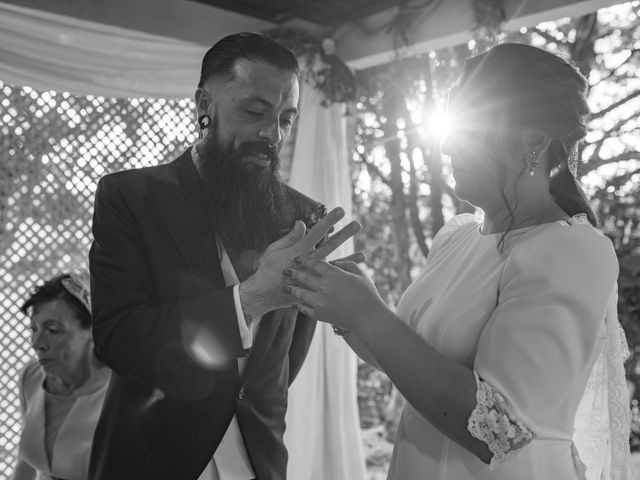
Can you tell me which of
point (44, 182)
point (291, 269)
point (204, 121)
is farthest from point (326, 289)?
point (44, 182)

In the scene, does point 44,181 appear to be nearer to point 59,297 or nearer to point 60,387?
point 59,297

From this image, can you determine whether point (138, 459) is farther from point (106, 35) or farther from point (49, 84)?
point (106, 35)

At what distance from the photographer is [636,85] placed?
636 cm

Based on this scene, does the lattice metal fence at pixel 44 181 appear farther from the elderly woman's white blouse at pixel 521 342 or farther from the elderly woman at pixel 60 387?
the elderly woman's white blouse at pixel 521 342

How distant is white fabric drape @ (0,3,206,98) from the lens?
3934 mm

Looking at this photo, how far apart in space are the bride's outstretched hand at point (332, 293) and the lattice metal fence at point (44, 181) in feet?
9.32

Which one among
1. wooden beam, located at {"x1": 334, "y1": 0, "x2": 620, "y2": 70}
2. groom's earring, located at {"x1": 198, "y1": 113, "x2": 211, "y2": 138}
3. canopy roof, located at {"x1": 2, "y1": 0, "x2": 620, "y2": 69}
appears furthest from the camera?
canopy roof, located at {"x1": 2, "y1": 0, "x2": 620, "y2": 69}

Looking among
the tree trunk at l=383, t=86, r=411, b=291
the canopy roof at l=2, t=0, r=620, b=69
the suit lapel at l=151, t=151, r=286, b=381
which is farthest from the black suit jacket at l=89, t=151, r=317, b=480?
the tree trunk at l=383, t=86, r=411, b=291

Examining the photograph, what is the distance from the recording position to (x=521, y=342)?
147cm

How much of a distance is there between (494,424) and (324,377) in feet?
10.5

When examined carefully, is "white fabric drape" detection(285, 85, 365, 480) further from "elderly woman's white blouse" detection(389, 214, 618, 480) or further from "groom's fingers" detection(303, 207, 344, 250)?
"groom's fingers" detection(303, 207, 344, 250)

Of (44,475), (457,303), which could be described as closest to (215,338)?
(457,303)

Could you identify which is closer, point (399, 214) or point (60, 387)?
point (60, 387)

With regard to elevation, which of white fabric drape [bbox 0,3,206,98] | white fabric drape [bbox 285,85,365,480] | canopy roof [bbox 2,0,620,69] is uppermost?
canopy roof [bbox 2,0,620,69]
